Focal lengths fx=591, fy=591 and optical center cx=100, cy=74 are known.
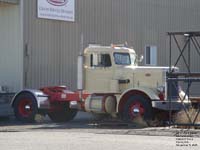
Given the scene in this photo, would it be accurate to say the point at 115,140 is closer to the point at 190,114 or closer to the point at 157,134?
the point at 157,134

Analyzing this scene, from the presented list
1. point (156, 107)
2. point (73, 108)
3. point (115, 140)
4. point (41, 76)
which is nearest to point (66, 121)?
point (73, 108)

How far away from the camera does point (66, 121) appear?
2491cm

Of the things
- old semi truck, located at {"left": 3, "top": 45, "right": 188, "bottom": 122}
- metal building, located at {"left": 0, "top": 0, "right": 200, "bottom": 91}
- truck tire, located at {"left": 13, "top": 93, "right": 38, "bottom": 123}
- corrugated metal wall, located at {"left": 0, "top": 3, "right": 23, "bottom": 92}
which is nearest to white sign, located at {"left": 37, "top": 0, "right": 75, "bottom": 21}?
metal building, located at {"left": 0, "top": 0, "right": 200, "bottom": 91}

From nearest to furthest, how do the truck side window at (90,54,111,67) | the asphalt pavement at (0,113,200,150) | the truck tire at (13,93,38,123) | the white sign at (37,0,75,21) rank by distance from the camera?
the asphalt pavement at (0,113,200,150) → the truck side window at (90,54,111,67) → the truck tire at (13,93,38,123) → the white sign at (37,0,75,21)

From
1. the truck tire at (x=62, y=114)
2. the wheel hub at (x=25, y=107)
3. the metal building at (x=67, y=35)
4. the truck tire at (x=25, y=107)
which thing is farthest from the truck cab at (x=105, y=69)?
the metal building at (x=67, y=35)

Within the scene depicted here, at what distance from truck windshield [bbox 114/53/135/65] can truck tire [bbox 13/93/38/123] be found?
370 centimetres

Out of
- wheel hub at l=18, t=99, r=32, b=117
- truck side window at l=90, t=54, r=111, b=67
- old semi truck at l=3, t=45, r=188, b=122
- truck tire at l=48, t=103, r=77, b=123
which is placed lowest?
truck tire at l=48, t=103, r=77, b=123

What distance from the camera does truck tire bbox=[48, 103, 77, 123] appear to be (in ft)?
81.0

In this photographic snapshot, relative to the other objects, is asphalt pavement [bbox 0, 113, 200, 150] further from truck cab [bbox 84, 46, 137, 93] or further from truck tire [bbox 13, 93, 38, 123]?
truck tire [bbox 13, 93, 38, 123]

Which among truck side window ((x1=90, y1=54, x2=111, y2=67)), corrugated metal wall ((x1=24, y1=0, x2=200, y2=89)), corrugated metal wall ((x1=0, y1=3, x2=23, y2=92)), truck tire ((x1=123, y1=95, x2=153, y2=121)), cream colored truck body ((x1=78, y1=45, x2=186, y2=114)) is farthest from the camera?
corrugated metal wall ((x1=24, y1=0, x2=200, y2=89))

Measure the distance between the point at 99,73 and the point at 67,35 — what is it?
19.3ft

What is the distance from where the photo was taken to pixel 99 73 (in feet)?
75.0

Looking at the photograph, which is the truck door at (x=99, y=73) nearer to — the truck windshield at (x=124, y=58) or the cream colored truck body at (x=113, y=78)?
the cream colored truck body at (x=113, y=78)

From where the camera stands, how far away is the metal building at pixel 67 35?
2647cm
